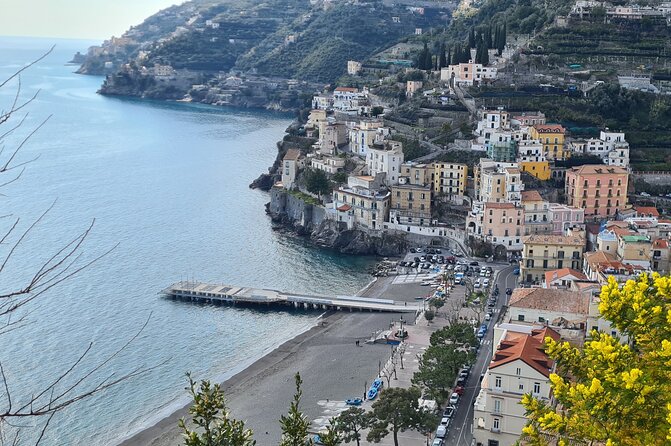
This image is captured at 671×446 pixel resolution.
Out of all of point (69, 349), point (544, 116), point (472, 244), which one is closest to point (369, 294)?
point (472, 244)

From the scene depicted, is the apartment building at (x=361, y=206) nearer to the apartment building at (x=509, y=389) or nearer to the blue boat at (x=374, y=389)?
the blue boat at (x=374, y=389)

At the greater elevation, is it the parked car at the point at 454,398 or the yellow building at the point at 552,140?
the yellow building at the point at 552,140

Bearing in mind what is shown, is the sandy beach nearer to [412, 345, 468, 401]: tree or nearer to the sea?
the sea

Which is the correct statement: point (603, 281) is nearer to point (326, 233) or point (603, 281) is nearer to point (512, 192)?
point (512, 192)

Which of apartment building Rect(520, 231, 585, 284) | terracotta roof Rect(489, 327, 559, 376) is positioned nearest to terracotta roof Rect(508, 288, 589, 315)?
terracotta roof Rect(489, 327, 559, 376)

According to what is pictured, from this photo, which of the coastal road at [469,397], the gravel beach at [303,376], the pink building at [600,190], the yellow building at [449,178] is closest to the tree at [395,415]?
the coastal road at [469,397]

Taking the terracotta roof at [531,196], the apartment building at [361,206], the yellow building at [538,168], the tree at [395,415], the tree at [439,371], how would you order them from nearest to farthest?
the tree at [395,415] → the tree at [439,371] → the terracotta roof at [531,196] → the yellow building at [538,168] → the apartment building at [361,206]
